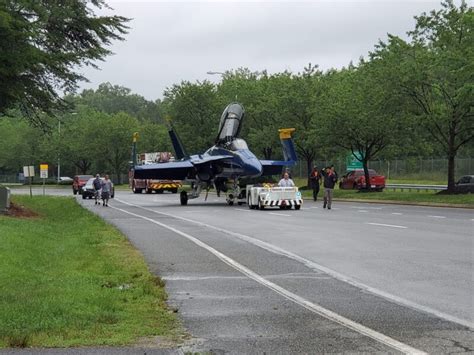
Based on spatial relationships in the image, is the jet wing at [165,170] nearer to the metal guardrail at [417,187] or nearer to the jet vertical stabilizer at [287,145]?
the jet vertical stabilizer at [287,145]

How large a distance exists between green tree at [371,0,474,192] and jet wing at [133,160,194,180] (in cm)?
1244

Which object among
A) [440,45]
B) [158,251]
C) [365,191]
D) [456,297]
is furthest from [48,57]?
[365,191]

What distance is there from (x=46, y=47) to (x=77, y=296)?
21.4 m

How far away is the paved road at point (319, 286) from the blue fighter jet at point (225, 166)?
16.6m

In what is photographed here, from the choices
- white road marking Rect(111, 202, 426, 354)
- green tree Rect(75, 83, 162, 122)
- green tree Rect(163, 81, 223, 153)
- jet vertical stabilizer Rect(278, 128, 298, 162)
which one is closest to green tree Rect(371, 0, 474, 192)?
jet vertical stabilizer Rect(278, 128, 298, 162)

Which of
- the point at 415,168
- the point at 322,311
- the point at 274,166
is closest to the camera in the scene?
the point at 322,311

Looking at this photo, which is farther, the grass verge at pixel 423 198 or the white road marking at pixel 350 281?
the grass verge at pixel 423 198

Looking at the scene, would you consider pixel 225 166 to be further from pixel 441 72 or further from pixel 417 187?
pixel 417 187

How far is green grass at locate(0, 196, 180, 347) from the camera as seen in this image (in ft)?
22.8

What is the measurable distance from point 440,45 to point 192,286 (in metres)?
32.9

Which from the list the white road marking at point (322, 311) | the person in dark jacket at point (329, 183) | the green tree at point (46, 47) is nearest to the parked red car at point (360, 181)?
the person in dark jacket at point (329, 183)

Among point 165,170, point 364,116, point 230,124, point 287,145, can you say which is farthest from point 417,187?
point 165,170

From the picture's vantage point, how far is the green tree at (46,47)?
74.5 ft

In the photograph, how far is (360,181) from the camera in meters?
55.7
